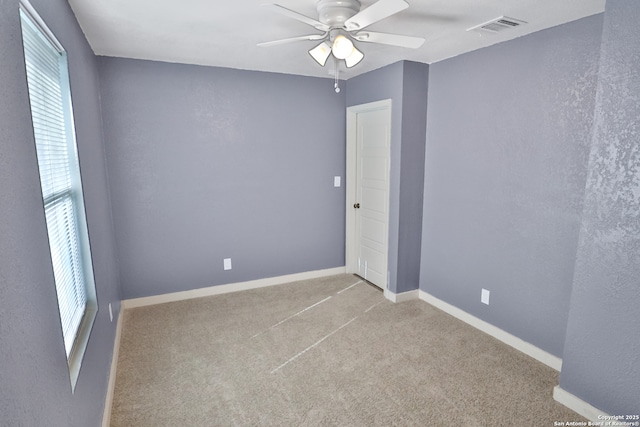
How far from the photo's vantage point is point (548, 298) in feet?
8.50

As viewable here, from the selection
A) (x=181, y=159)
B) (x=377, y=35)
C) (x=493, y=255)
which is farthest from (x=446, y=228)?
(x=181, y=159)

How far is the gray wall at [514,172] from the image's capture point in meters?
2.38

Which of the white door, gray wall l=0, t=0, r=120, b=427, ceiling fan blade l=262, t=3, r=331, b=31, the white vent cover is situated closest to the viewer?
gray wall l=0, t=0, r=120, b=427

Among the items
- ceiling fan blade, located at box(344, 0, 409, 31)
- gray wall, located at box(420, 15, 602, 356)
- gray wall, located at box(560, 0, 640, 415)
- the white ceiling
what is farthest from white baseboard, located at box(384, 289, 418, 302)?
ceiling fan blade, located at box(344, 0, 409, 31)

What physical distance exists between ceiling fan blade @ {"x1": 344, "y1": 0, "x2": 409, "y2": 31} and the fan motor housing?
8 cm

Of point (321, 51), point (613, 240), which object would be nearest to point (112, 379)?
point (321, 51)

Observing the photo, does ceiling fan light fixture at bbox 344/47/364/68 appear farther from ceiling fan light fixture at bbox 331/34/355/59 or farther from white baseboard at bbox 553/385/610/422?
white baseboard at bbox 553/385/610/422

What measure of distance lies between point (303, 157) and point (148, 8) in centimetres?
225

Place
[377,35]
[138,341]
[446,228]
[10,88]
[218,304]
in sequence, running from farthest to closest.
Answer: [218,304]
[446,228]
[138,341]
[377,35]
[10,88]

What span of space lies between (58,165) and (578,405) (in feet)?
10.4

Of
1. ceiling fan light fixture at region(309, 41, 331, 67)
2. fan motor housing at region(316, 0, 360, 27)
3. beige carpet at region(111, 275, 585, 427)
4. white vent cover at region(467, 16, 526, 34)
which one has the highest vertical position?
white vent cover at region(467, 16, 526, 34)

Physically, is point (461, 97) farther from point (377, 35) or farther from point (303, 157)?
point (303, 157)

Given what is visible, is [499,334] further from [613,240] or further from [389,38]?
[389,38]

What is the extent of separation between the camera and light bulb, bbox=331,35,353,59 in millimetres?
1935
